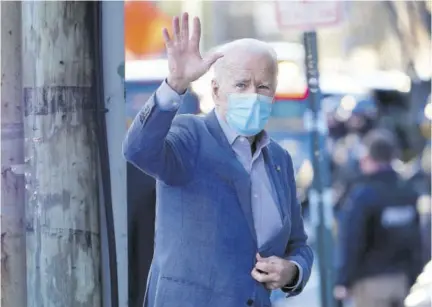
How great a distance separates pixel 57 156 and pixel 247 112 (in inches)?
26.7

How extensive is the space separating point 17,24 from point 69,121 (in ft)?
1.40

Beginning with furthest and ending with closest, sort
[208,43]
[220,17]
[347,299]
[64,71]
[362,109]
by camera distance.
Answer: [362,109]
[347,299]
[220,17]
[208,43]
[64,71]

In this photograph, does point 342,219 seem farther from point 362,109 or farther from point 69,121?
point 69,121

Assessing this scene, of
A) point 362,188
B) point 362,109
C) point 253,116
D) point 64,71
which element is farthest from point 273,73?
point 362,109

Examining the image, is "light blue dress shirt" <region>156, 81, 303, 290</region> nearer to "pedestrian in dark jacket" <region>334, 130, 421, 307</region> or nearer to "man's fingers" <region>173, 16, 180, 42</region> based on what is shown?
"man's fingers" <region>173, 16, 180, 42</region>

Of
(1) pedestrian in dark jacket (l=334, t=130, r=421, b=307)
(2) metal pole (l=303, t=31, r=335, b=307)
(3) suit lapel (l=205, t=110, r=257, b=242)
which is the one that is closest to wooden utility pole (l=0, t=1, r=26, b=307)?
(3) suit lapel (l=205, t=110, r=257, b=242)

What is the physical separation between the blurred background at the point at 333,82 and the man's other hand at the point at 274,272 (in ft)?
1.31

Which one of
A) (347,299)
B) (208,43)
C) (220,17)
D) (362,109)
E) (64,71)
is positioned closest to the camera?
(64,71)

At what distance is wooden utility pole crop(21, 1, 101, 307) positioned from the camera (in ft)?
9.10

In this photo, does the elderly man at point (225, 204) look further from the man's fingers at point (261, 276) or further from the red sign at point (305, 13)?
the red sign at point (305, 13)

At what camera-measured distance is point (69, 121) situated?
2.80 m

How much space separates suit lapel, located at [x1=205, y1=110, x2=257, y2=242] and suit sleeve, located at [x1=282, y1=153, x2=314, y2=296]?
7.8 inches

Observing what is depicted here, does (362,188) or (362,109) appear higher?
(362,109)

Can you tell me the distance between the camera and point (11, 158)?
291 cm
